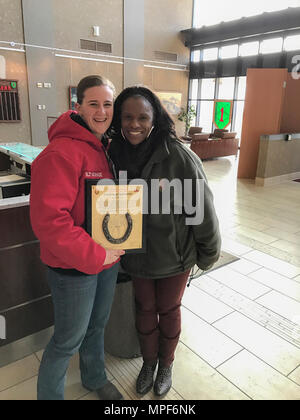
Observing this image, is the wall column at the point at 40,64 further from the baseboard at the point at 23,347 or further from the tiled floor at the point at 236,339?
the baseboard at the point at 23,347

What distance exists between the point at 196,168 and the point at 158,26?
1307 cm

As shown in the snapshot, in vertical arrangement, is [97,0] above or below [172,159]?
above

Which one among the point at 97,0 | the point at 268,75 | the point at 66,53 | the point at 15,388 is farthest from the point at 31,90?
the point at 15,388

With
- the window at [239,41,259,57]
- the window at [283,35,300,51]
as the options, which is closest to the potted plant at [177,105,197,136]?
the window at [239,41,259,57]

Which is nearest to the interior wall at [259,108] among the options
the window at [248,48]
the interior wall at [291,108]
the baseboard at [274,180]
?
the interior wall at [291,108]

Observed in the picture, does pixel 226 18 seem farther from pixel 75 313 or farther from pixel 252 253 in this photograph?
pixel 75 313

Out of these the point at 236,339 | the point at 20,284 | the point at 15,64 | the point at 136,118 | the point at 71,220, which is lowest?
the point at 236,339

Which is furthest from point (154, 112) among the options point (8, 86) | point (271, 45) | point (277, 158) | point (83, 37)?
point (271, 45)

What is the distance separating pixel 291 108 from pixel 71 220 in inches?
288

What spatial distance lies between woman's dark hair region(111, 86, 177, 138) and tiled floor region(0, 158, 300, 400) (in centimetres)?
141

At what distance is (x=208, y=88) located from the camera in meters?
13.5

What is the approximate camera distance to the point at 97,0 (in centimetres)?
1050

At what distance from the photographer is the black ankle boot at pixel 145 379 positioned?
1741 millimetres
